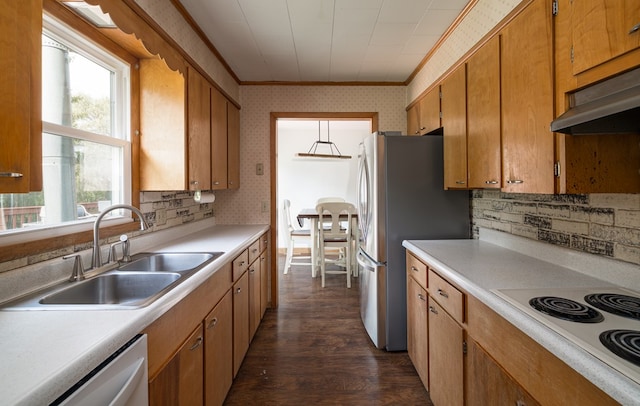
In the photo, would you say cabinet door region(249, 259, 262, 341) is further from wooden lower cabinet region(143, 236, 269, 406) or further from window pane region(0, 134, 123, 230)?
window pane region(0, 134, 123, 230)

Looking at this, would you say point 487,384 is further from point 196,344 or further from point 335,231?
point 335,231

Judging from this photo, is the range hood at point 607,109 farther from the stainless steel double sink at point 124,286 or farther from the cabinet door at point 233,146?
the cabinet door at point 233,146

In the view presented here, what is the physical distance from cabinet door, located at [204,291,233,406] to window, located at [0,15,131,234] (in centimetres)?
84

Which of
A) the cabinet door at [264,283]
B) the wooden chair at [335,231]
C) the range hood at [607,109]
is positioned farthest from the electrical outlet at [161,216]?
the range hood at [607,109]

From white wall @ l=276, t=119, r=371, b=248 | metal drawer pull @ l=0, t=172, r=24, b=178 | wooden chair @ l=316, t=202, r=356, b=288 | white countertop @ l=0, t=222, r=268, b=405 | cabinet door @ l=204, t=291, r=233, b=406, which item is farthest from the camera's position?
white wall @ l=276, t=119, r=371, b=248

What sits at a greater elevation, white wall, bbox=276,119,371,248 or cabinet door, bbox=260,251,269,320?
white wall, bbox=276,119,371,248

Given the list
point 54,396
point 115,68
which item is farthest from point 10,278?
point 115,68

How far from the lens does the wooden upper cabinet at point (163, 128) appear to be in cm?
196

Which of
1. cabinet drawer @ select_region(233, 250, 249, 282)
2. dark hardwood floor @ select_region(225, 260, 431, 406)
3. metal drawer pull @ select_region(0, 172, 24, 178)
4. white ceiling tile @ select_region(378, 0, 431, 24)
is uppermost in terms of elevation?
white ceiling tile @ select_region(378, 0, 431, 24)

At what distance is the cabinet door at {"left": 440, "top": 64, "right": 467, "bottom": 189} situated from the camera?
6.41 feet

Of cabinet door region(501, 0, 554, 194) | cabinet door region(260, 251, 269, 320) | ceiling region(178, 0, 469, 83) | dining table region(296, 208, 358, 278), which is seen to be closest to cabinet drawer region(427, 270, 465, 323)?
cabinet door region(501, 0, 554, 194)

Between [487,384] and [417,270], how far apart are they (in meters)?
0.90

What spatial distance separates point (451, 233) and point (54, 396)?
7.70ft

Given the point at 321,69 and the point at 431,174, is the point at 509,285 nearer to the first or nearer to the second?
the point at 431,174
